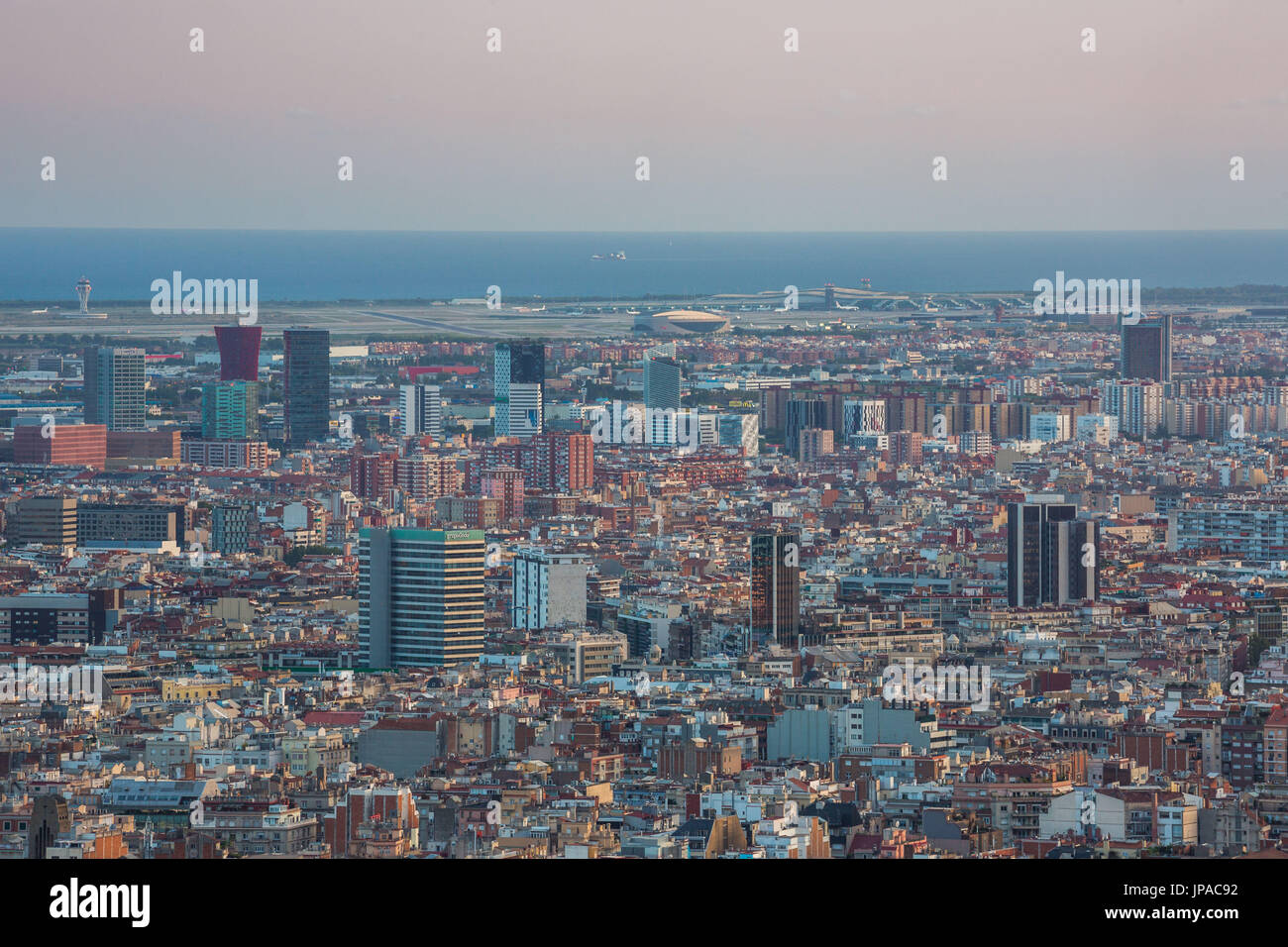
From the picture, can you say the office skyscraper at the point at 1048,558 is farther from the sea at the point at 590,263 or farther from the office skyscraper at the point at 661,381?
the office skyscraper at the point at 661,381

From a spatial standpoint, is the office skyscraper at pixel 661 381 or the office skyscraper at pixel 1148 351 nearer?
the office skyscraper at pixel 1148 351

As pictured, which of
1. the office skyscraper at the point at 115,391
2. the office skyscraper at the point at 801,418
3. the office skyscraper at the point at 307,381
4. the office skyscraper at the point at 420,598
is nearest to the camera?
the office skyscraper at the point at 420,598

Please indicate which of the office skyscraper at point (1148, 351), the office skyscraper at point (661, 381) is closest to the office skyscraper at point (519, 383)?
the office skyscraper at point (661, 381)

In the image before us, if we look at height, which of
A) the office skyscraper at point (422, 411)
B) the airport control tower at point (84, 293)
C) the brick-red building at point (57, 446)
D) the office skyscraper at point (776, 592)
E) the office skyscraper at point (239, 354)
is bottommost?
the office skyscraper at point (776, 592)

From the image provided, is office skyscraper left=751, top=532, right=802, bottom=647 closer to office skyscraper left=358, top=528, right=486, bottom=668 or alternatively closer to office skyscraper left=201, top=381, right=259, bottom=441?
office skyscraper left=358, top=528, right=486, bottom=668

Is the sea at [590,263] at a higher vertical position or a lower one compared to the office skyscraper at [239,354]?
higher

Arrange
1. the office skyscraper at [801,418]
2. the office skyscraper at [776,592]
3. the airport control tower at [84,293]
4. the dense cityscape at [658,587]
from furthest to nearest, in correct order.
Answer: the airport control tower at [84,293]
the office skyscraper at [801,418]
the office skyscraper at [776,592]
the dense cityscape at [658,587]
